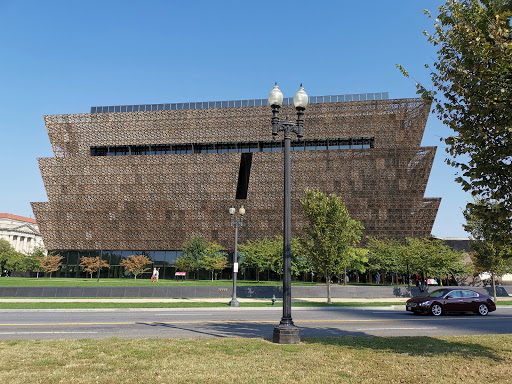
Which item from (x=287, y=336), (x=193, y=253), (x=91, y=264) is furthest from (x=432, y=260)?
(x=91, y=264)

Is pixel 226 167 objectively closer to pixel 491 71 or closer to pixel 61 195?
pixel 61 195

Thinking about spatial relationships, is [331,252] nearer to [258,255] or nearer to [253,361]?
[253,361]

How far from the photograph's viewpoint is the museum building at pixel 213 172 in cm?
6456

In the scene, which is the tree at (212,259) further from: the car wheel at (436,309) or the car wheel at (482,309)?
the car wheel at (482,309)

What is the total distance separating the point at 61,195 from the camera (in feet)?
236

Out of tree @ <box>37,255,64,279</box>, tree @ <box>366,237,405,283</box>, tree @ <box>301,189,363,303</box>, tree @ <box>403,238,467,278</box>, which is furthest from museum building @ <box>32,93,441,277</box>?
tree @ <box>301,189,363,303</box>

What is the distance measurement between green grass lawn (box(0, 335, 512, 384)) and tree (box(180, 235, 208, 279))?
49.8 meters

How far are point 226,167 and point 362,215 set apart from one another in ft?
80.5

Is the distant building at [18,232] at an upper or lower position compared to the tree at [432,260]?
upper

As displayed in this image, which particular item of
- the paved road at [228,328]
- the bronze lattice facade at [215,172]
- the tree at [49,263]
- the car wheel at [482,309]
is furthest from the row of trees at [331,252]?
the tree at [49,263]

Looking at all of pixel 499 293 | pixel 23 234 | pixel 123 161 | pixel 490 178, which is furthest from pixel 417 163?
pixel 23 234

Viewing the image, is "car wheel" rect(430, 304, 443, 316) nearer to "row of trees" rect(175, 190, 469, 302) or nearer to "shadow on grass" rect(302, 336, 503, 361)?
"row of trees" rect(175, 190, 469, 302)

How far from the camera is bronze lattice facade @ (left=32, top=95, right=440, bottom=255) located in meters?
64.6

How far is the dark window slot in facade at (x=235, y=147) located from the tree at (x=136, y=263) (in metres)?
19.8
